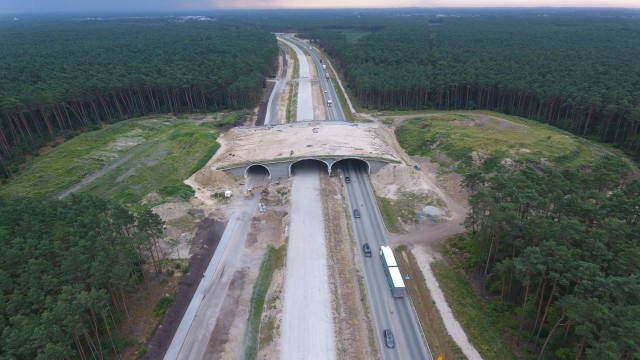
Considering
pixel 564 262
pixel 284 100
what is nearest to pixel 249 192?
pixel 564 262

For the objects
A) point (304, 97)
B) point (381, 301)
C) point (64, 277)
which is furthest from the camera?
point (304, 97)

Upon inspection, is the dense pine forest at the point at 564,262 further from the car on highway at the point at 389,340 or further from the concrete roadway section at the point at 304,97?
the concrete roadway section at the point at 304,97

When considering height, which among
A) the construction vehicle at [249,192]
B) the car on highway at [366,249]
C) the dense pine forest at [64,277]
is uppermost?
the dense pine forest at [64,277]

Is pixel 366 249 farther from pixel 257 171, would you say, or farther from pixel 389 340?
pixel 257 171

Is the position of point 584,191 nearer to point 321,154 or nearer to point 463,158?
point 463,158

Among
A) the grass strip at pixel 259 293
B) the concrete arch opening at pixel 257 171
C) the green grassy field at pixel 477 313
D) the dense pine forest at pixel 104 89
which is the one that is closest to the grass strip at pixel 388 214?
the green grassy field at pixel 477 313

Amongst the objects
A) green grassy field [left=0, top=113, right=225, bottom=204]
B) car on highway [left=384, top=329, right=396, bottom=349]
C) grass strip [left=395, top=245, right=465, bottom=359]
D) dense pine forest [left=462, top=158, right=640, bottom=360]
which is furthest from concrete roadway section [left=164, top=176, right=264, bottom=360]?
dense pine forest [left=462, top=158, right=640, bottom=360]
